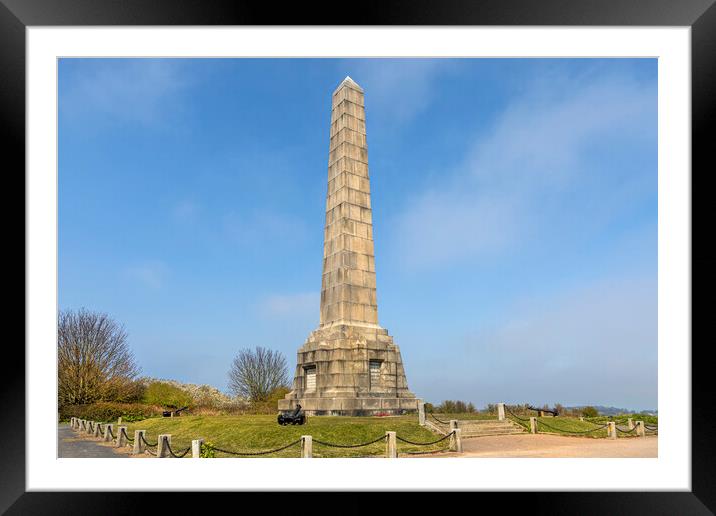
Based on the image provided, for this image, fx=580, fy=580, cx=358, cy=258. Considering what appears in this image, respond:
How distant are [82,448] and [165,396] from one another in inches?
733

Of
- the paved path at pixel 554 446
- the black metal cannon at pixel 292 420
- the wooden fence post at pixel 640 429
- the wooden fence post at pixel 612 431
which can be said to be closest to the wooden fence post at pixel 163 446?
the black metal cannon at pixel 292 420

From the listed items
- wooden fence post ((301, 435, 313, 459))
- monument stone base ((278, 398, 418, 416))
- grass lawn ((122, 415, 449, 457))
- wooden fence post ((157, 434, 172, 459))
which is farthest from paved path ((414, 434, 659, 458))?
wooden fence post ((157, 434, 172, 459))

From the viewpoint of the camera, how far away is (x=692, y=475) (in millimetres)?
7172

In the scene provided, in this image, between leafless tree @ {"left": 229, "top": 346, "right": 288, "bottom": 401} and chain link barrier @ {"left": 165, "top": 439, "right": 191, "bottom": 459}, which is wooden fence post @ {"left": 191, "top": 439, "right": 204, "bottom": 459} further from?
leafless tree @ {"left": 229, "top": 346, "right": 288, "bottom": 401}

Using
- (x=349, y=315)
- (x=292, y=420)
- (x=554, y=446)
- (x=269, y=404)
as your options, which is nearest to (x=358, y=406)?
(x=292, y=420)

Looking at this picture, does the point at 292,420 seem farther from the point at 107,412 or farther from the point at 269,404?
the point at 107,412

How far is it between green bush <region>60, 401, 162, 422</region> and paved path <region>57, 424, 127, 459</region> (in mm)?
6417

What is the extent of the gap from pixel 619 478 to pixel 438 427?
10512 millimetres

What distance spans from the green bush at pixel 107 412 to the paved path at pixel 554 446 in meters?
19.3

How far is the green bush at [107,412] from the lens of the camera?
94.5 feet

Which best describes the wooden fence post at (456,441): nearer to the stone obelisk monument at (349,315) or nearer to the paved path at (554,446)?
the paved path at (554,446)

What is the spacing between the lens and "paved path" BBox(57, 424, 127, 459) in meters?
15.9

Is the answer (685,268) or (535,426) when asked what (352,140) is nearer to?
(535,426)

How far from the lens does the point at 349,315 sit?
72.9 ft
